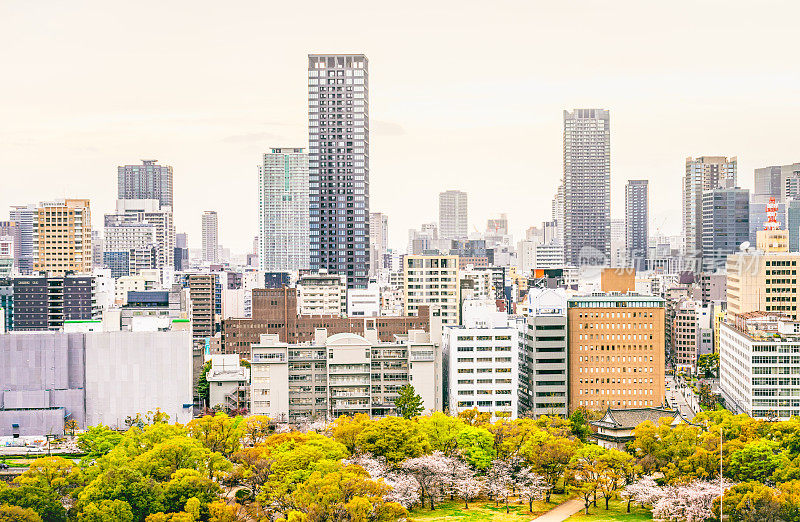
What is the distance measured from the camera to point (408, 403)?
35906 millimetres

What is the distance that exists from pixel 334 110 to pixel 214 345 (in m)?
20.7

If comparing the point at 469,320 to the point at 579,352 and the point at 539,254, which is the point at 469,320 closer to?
the point at 579,352

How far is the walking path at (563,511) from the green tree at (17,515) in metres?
12.7

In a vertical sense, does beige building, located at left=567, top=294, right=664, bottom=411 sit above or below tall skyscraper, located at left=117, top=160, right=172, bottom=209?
below

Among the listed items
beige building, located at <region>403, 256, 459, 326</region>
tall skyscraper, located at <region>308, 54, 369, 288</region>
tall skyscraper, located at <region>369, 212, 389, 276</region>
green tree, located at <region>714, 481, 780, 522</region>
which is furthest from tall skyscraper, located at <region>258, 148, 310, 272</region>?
green tree, located at <region>714, 481, 780, 522</region>

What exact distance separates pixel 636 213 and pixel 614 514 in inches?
3315

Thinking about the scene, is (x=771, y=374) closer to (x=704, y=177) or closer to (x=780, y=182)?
(x=780, y=182)

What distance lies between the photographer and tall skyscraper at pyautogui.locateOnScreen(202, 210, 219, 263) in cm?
15550

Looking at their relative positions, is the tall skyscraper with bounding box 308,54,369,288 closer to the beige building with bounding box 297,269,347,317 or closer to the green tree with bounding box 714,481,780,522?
the beige building with bounding box 297,269,347,317

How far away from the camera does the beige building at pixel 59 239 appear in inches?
2908

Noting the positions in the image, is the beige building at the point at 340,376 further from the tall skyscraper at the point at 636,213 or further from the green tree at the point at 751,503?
the tall skyscraper at the point at 636,213

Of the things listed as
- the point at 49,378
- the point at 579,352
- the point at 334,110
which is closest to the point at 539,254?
the point at 334,110

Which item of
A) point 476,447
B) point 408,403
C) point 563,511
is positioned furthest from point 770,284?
point 563,511

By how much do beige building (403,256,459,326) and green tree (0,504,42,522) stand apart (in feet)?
119
